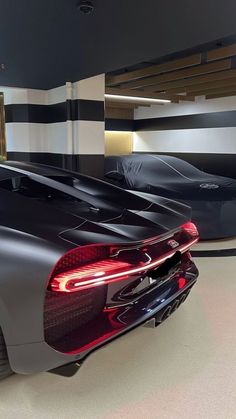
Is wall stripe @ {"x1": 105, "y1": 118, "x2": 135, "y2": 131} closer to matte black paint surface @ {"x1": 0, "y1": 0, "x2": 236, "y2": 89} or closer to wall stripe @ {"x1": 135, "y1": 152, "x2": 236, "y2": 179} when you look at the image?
wall stripe @ {"x1": 135, "y1": 152, "x2": 236, "y2": 179}

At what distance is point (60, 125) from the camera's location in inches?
226

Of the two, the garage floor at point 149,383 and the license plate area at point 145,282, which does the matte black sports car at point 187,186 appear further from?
the license plate area at point 145,282

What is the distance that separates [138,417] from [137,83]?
6023mm

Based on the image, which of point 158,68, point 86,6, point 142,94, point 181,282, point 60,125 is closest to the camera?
point 181,282

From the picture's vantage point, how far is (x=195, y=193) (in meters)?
3.96

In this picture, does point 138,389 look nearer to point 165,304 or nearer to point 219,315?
point 165,304

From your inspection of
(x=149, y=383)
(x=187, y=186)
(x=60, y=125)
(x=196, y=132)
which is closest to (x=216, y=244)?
(x=187, y=186)

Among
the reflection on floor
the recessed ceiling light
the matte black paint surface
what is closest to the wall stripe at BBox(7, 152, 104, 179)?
the matte black paint surface

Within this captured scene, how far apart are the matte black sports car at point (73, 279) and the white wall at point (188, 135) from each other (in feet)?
21.8

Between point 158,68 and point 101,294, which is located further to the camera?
point 158,68

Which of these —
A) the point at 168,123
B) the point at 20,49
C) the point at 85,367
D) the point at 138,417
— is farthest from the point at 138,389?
the point at 168,123

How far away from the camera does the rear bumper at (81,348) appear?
1.31 metres

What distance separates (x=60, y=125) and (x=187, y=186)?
2574mm

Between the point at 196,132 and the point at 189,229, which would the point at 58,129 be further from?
the point at 189,229
